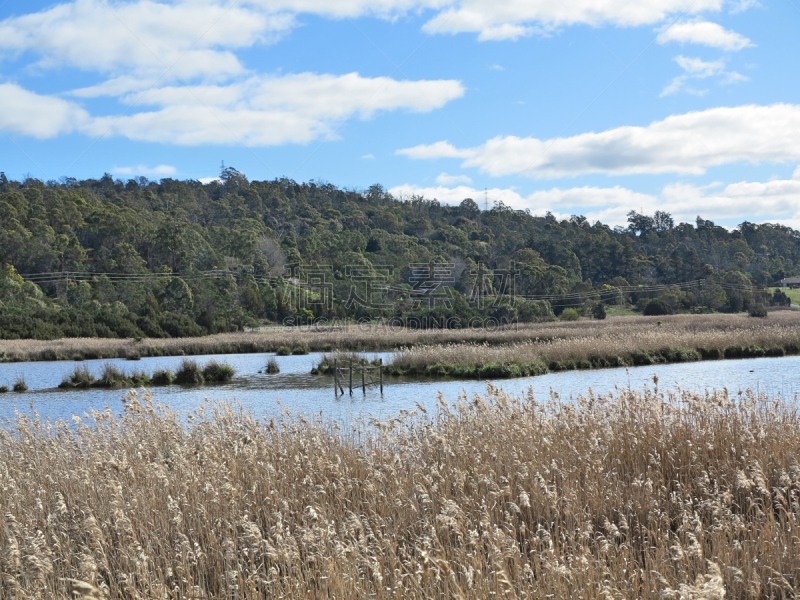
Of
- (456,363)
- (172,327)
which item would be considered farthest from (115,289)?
(456,363)

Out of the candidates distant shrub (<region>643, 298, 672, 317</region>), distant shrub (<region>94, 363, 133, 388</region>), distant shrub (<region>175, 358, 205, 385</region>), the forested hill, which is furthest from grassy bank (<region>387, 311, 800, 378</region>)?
distant shrub (<region>643, 298, 672, 317</region>)

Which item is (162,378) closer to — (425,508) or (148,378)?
(148,378)

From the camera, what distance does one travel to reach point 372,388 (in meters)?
21.0

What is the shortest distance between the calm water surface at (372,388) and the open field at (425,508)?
737 centimetres

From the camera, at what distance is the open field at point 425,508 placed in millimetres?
3480

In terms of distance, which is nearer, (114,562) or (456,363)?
(114,562)

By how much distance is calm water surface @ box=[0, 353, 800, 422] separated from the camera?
16172mm

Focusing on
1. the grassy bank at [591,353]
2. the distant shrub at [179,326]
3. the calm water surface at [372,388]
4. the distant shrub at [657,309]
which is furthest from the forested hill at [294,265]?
the calm water surface at [372,388]

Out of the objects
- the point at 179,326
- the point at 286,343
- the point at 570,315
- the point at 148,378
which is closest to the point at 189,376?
the point at 148,378

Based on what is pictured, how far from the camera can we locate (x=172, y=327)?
48.7 meters

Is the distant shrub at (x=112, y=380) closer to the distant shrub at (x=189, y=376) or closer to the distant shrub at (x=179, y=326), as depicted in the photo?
the distant shrub at (x=189, y=376)

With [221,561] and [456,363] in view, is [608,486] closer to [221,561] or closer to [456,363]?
[221,561]

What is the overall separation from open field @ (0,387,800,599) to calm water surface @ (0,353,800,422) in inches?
290

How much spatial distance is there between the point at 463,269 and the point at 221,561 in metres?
68.6
